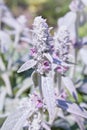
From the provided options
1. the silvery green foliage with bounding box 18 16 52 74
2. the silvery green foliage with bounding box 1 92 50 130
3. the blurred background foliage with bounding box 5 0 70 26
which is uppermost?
the blurred background foliage with bounding box 5 0 70 26

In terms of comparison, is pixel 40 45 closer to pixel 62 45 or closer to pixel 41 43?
pixel 41 43

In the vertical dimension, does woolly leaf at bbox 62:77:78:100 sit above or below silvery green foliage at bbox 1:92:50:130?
above

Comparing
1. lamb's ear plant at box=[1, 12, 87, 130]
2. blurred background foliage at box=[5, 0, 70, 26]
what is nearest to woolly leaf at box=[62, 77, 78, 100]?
lamb's ear plant at box=[1, 12, 87, 130]

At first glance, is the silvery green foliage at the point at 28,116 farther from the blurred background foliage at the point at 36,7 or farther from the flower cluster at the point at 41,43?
the blurred background foliage at the point at 36,7

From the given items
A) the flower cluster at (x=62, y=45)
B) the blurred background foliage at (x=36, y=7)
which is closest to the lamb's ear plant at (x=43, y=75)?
the flower cluster at (x=62, y=45)

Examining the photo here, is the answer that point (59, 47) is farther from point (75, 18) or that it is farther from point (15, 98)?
point (15, 98)

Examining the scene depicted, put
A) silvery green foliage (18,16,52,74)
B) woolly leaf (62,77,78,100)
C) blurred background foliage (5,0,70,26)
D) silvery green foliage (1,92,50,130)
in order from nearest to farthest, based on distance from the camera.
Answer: silvery green foliage (18,16,52,74) < silvery green foliage (1,92,50,130) < woolly leaf (62,77,78,100) < blurred background foliage (5,0,70,26)

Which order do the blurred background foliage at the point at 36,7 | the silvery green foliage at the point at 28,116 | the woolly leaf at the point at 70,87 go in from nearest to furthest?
the silvery green foliage at the point at 28,116 → the woolly leaf at the point at 70,87 → the blurred background foliage at the point at 36,7

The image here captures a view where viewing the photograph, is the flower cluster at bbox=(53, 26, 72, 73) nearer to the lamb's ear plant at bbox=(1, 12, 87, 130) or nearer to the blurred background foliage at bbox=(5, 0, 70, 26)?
the lamb's ear plant at bbox=(1, 12, 87, 130)

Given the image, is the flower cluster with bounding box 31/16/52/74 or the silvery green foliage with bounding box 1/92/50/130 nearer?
the flower cluster with bounding box 31/16/52/74

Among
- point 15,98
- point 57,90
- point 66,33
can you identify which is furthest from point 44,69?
point 15,98

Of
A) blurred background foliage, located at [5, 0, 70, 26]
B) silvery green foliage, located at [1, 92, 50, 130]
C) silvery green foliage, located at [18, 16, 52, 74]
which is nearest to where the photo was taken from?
silvery green foliage, located at [18, 16, 52, 74]
